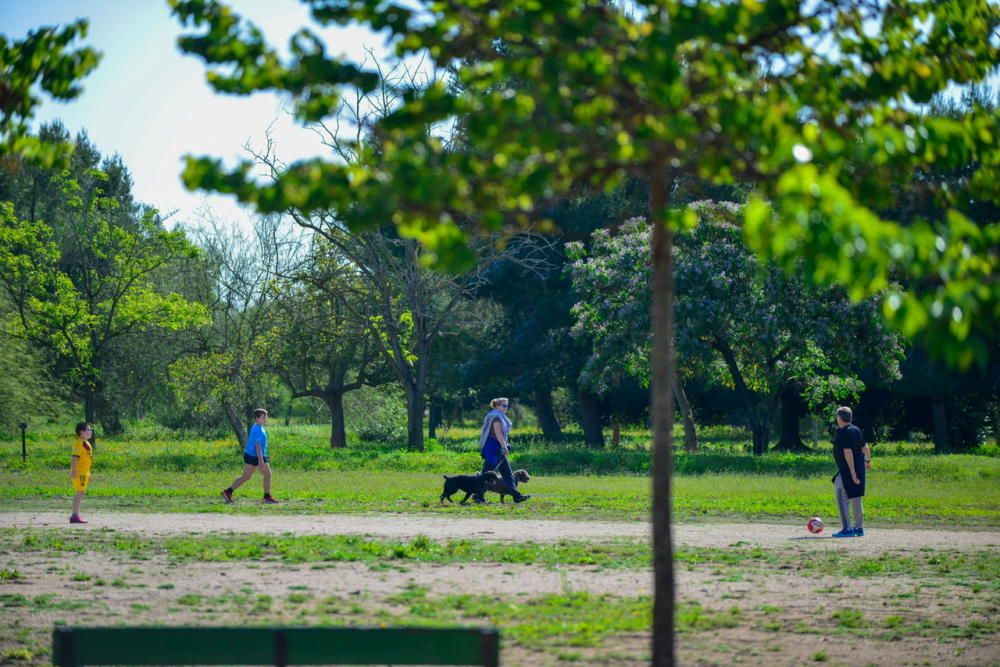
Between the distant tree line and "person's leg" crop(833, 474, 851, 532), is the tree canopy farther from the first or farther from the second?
the distant tree line

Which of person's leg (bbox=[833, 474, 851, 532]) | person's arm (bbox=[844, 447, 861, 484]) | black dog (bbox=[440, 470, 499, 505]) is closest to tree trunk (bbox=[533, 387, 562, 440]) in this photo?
black dog (bbox=[440, 470, 499, 505])

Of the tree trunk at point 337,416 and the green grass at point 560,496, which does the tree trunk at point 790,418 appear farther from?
the tree trunk at point 337,416

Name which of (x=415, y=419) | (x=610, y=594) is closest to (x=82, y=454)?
(x=610, y=594)

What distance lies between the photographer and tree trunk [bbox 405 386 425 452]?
40.0 m

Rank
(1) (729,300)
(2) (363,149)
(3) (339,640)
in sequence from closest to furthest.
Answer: (3) (339,640), (2) (363,149), (1) (729,300)

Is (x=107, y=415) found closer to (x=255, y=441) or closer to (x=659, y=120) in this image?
(x=255, y=441)

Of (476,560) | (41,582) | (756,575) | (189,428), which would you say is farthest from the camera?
(189,428)

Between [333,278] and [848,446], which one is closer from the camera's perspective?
[848,446]

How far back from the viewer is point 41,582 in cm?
1147

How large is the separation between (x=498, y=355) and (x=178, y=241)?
51.2 ft

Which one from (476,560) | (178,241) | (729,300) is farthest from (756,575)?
(178,241)

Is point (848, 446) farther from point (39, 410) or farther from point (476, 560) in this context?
point (39, 410)

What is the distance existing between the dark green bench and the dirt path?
931cm

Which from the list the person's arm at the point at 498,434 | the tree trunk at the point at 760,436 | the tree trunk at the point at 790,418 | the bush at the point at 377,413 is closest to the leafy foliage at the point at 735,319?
the tree trunk at the point at 760,436
